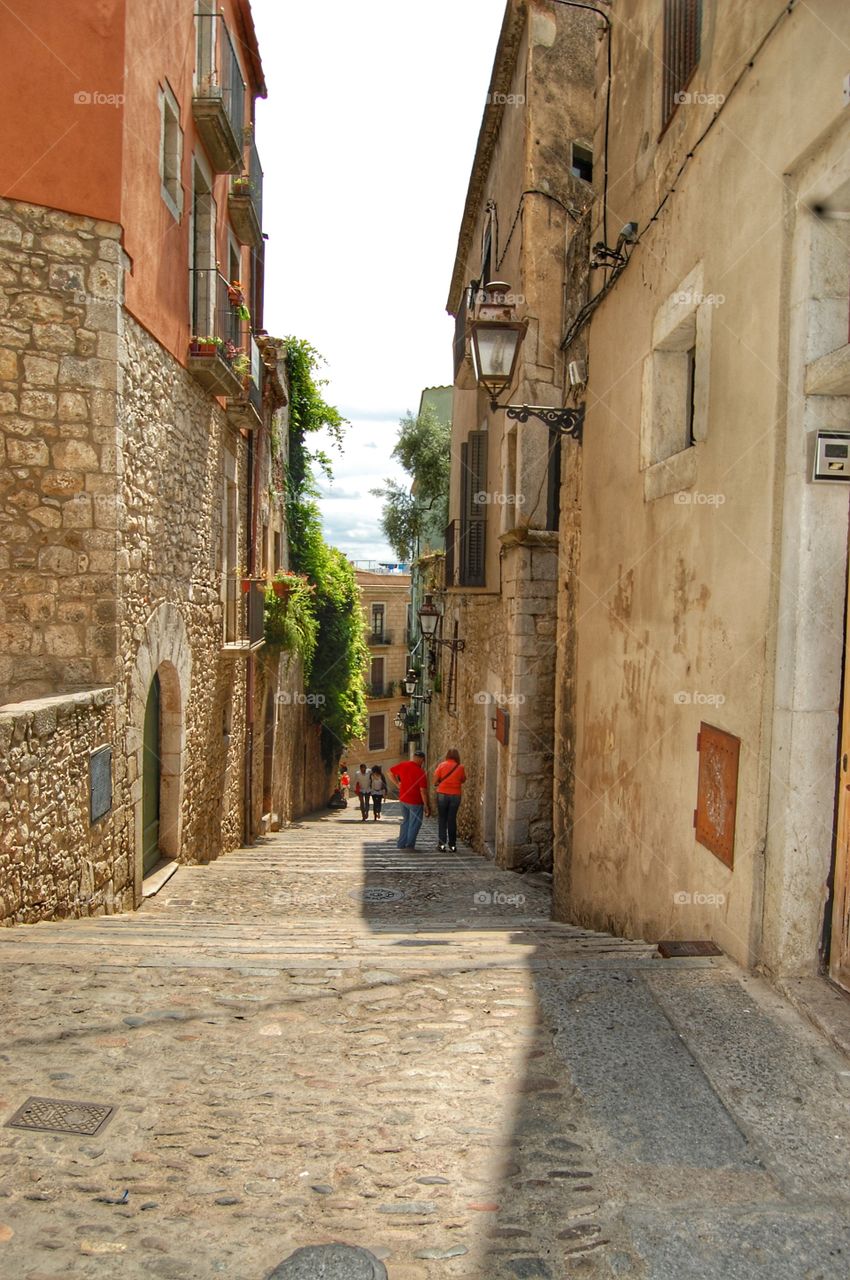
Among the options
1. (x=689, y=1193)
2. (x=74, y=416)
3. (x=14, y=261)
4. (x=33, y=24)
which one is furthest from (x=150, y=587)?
(x=689, y=1193)

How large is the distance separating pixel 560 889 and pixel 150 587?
4281 mm

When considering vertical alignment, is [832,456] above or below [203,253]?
below

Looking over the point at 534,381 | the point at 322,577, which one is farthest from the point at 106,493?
the point at 322,577

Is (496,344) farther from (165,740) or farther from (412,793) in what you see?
(412,793)

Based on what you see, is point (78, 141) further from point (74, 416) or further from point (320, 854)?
→ point (320, 854)

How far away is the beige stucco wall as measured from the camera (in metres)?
3.54

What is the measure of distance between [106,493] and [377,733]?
3126cm

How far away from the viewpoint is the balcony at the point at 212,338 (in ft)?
28.9

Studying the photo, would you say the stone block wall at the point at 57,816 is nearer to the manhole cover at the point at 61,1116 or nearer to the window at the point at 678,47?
the manhole cover at the point at 61,1116

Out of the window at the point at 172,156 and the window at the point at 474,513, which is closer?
the window at the point at 172,156

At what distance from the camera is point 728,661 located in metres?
4.02

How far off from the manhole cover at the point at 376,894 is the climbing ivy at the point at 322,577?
27.1ft

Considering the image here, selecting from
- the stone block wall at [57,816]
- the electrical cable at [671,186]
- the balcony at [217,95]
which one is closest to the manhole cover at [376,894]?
the stone block wall at [57,816]

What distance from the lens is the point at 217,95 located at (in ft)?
29.0
